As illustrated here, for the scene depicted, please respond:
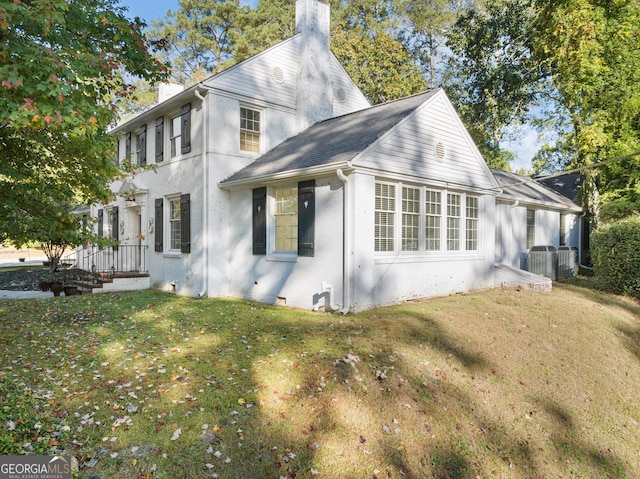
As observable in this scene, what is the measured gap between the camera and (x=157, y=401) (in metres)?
4.69

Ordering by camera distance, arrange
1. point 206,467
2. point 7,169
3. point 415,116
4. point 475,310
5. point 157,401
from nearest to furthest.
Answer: point 206,467
point 157,401
point 7,169
point 475,310
point 415,116

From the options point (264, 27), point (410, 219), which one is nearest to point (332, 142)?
point (410, 219)

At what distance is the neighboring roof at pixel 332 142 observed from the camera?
913 cm

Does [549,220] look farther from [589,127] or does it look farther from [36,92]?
[36,92]

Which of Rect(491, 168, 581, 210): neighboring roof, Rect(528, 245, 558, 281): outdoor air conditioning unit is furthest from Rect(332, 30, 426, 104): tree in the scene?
Rect(528, 245, 558, 281): outdoor air conditioning unit

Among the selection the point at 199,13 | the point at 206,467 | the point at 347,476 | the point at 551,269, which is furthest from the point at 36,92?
the point at 199,13

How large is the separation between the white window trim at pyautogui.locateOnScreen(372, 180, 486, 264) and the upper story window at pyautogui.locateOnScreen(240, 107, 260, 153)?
4.66m

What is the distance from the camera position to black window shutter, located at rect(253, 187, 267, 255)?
413 inches

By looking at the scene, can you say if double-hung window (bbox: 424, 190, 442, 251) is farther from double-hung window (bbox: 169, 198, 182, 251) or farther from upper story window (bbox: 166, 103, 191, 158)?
double-hung window (bbox: 169, 198, 182, 251)

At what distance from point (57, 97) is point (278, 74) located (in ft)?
29.6

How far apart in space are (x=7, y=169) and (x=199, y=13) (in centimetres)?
2932

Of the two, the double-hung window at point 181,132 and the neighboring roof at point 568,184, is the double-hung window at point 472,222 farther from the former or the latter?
the neighboring roof at point 568,184

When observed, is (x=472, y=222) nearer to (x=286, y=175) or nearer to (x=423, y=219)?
(x=423, y=219)

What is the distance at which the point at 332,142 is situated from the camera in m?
10.3
